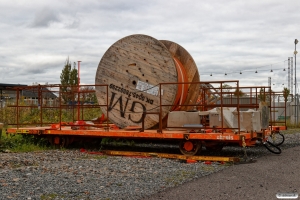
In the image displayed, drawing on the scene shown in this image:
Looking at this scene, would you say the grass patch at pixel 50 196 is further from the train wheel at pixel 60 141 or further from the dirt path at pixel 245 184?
the train wheel at pixel 60 141

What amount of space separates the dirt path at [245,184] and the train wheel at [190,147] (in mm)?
1490

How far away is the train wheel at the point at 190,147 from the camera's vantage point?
37.9ft

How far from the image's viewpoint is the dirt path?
7078 mm

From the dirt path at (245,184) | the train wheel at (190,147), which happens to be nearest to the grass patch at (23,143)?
the train wheel at (190,147)

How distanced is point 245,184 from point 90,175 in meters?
2.79

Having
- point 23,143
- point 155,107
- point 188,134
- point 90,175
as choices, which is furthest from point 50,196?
point 23,143

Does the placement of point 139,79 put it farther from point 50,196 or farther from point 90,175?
point 50,196

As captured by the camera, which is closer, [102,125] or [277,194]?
[277,194]

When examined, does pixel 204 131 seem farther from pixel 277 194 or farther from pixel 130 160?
pixel 277 194

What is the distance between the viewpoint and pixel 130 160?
10859 millimetres

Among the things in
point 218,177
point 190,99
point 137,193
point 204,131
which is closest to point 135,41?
point 190,99

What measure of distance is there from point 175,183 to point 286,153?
20.0ft

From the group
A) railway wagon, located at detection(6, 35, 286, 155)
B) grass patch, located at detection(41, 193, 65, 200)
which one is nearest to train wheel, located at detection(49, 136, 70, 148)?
railway wagon, located at detection(6, 35, 286, 155)

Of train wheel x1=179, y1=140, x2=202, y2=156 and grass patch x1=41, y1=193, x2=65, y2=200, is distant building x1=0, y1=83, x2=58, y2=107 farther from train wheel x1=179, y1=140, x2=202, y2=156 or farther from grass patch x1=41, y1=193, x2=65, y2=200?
grass patch x1=41, y1=193, x2=65, y2=200
